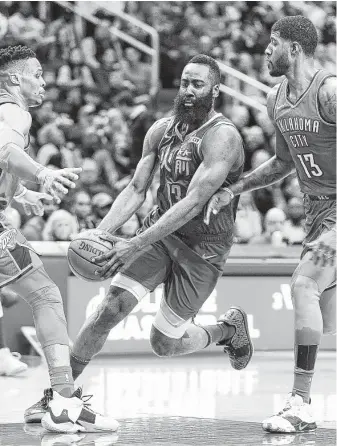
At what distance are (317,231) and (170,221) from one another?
2.80 ft

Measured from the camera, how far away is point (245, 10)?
17047 millimetres

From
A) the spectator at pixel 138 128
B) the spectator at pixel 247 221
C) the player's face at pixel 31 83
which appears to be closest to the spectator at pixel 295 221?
the spectator at pixel 247 221

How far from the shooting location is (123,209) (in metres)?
6.22

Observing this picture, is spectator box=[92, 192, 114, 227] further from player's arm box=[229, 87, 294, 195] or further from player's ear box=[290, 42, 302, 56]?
player's ear box=[290, 42, 302, 56]

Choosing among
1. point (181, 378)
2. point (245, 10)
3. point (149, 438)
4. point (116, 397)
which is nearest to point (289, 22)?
point (149, 438)

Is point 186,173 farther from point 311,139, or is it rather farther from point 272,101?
point 311,139

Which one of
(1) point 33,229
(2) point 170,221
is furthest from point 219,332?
(1) point 33,229

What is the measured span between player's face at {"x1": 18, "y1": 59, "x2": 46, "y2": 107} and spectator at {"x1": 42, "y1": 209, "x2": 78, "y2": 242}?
4338mm

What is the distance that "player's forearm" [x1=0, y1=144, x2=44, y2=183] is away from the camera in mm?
5301

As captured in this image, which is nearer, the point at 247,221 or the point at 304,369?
the point at 304,369

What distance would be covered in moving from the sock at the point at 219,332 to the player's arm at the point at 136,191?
1075 mm

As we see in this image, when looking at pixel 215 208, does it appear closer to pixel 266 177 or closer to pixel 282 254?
pixel 266 177

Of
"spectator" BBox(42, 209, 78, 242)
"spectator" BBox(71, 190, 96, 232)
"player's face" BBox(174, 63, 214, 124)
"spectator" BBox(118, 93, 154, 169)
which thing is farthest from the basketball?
"spectator" BBox(118, 93, 154, 169)

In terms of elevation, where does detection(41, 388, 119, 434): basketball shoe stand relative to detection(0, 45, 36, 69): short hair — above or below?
below
